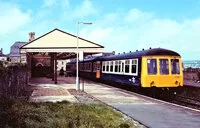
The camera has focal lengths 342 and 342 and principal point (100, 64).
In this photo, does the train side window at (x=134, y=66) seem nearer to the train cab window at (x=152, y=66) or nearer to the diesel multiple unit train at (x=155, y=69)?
the diesel multiple unit train at (x=155, y=69)

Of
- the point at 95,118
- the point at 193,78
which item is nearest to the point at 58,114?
the point at 95,118

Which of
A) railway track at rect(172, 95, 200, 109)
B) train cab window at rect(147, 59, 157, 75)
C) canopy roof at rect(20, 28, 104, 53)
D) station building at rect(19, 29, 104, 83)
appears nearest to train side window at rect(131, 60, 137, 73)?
train cab window at rect(147, 59, 157, 75)

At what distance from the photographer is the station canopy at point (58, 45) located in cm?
3391

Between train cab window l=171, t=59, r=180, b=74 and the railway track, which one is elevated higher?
train cab window l=171, t=59, r=180, b=74

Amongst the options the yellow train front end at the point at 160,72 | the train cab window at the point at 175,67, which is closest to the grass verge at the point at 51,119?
the yellow train front end at the point at 160,72

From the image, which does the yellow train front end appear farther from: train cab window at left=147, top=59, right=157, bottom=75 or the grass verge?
the grass verge

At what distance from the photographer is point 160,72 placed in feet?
70.7

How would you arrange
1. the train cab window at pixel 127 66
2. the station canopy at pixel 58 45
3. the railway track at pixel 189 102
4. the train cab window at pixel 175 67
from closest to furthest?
1. the railway track at pixel 189 102
2. the train cab window at pixel 175 67
3. the train cab window at pixel 127 66
4. the station canopy at pixel 58 45

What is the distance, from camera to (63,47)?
113 ft

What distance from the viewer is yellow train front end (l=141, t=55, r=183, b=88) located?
21.3 metres

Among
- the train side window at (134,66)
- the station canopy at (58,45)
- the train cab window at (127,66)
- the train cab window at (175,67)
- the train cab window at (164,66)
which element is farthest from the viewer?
the station canopy at (58,45)

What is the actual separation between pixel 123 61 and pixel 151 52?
4.76 m

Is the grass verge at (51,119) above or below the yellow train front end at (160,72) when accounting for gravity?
below

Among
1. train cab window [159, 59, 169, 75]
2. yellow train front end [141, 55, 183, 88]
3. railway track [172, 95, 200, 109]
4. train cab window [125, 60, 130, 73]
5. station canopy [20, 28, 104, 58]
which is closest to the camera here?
railway track [172, 95, 200, 109]
